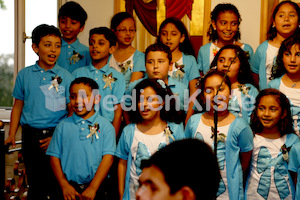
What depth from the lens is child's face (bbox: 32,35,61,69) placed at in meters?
3.38

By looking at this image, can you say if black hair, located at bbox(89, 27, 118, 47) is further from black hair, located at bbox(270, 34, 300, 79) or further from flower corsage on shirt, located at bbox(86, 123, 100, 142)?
black hair, located at bbox(270, 34, 300, 79)

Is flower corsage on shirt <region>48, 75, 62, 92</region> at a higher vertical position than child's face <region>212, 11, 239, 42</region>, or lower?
lower

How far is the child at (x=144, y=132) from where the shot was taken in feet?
9.20

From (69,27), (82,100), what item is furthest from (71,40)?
(82,100)

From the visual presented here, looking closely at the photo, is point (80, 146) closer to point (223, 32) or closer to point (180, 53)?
point (180, 53)

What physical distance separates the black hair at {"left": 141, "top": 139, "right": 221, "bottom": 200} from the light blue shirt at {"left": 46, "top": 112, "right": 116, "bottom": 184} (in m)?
1.76

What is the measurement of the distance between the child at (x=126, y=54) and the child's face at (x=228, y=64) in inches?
27.8

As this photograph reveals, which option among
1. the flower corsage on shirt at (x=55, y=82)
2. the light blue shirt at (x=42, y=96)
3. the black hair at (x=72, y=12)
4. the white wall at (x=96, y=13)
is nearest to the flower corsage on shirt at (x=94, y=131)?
the light blue shirt at (x=42, y=96)

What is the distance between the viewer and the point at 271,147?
2.86 metres

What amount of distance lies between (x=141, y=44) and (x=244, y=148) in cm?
223

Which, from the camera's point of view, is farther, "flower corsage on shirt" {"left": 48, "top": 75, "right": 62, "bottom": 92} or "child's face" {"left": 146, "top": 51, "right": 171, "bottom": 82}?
"flower corsage on shirt" {"left": 48, "top": 75, "right": 62, "bottom": 92}

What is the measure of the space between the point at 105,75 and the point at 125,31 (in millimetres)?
589

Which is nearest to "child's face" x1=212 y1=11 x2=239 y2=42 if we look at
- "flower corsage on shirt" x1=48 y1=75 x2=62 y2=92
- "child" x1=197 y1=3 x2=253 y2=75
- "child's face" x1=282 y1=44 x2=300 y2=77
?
"child" x1=197 y1=3 x2=253 y2=75

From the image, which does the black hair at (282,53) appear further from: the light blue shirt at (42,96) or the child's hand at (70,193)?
the child's hand at (70,193)
